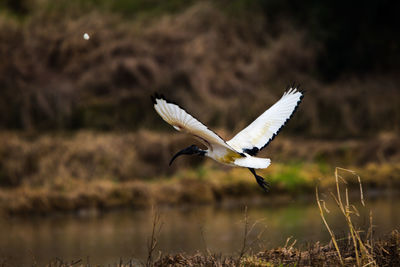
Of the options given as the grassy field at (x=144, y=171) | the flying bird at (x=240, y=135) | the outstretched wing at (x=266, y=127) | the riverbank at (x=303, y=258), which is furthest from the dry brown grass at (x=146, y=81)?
the riverbank at (x=303, y=258)

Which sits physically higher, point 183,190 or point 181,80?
point 181,80

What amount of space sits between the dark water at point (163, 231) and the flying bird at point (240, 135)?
321 cm

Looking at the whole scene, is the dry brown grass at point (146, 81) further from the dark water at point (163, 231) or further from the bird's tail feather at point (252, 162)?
the bird's tail feather at point (252, 162)

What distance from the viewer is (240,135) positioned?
6.15 meters

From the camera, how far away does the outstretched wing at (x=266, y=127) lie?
5.97 m

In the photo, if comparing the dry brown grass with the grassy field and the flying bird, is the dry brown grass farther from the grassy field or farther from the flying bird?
the flying bird

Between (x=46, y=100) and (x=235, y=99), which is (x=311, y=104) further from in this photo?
(x=46, y=100)

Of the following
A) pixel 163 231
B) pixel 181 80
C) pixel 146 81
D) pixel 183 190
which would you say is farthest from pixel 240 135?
pixel 146 81

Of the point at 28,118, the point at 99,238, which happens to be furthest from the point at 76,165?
the point at 99,238

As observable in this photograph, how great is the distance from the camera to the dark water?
34.1 feet

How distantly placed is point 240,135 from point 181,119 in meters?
1.14

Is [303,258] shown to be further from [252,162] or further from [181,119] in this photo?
[181,119]

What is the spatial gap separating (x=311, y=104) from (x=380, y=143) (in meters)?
3.80

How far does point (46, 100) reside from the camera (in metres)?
20.6
